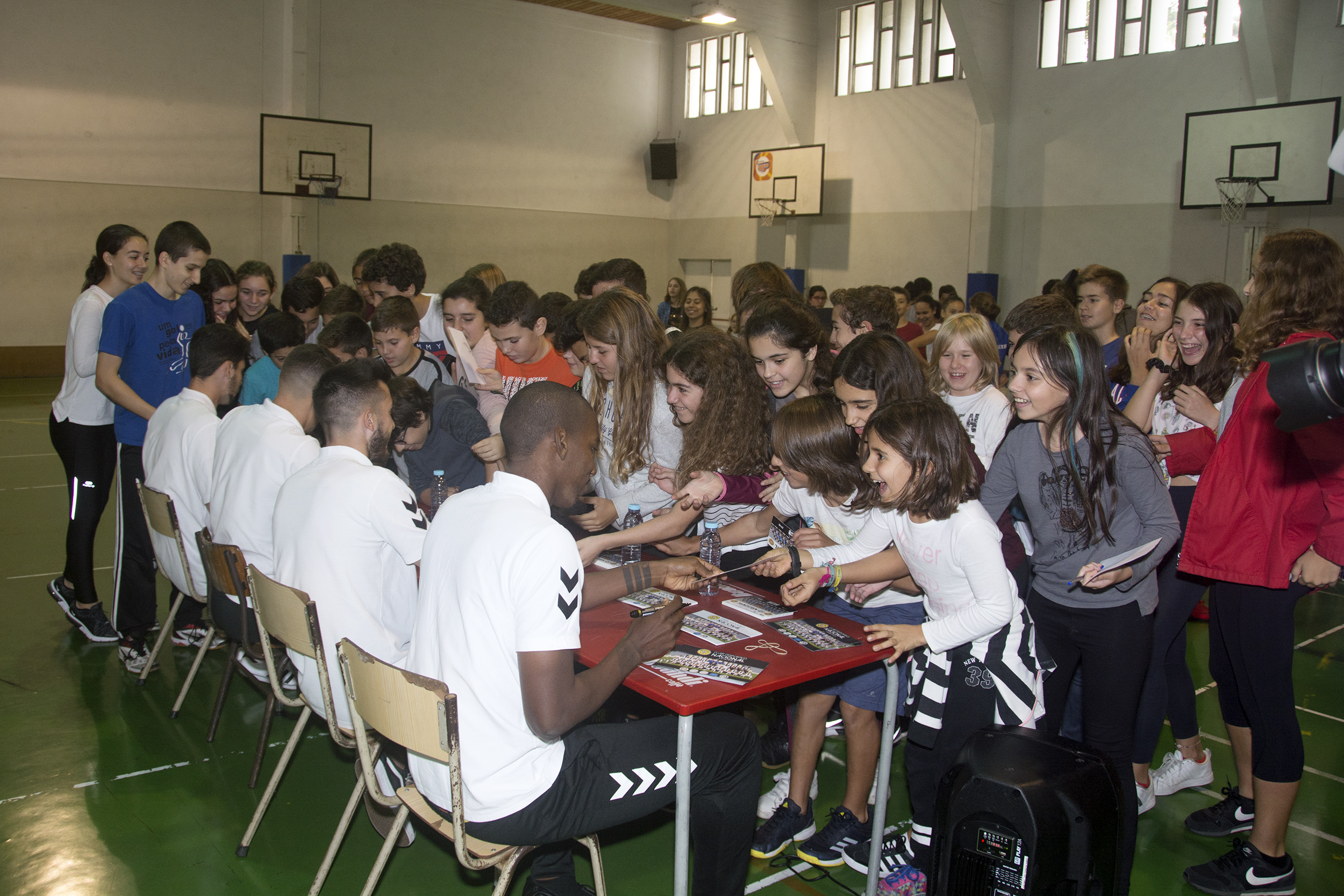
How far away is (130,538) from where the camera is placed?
4.34 meters

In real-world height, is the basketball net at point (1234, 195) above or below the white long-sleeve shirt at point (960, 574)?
above

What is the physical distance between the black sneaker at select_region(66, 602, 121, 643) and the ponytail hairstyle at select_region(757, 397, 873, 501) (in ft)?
11.9

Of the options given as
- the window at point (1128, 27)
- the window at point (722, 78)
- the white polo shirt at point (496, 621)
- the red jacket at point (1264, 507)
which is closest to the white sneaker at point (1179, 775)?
the red jacket at point (1264, 507)

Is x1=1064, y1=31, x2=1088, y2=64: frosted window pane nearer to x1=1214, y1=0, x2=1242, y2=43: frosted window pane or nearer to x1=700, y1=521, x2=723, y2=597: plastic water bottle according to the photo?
x1=1214, y1=0, x2=1242, y2=43: frosted window pane

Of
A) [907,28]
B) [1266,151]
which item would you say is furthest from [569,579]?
[907,28]

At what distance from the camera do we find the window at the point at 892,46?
14352mm

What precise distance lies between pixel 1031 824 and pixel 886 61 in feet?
49.2

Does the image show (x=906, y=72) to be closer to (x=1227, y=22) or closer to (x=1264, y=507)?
(x=1227, y=22)

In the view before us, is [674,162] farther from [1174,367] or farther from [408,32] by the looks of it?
[1174,367]

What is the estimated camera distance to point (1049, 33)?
42.8 ft

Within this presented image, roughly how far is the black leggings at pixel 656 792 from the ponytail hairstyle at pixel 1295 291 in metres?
1.89

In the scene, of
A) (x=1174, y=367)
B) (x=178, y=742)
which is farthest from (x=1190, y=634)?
(x=178, y=742)

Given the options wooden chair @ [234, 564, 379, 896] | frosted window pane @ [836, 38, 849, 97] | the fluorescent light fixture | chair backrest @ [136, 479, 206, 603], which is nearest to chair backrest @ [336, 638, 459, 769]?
wooden chair @ [234, 564, 379, 896]

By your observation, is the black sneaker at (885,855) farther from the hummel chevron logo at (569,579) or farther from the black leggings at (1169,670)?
the hummel chevron logo at (569,579)
